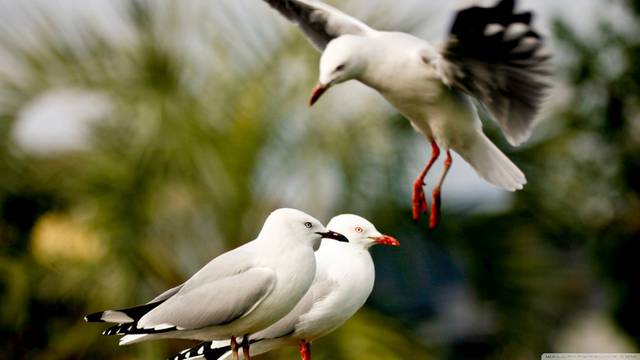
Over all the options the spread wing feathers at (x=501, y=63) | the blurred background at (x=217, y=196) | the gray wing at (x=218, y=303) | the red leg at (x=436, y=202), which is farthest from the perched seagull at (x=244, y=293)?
the blurred background at (x=217, y=196)

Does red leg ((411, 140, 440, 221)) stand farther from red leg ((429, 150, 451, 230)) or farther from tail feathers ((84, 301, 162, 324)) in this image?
tail feathers ((84, 301, 162, 324))

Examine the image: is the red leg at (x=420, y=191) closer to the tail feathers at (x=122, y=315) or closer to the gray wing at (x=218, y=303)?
the gray wing at (x=218, y=303)

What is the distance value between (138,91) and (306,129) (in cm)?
47

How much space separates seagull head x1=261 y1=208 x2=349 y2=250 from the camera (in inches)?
51.1

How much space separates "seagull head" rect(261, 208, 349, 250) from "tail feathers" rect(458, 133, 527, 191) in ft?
0.62

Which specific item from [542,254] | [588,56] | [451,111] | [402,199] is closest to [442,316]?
[542,254]

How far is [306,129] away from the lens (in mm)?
2980

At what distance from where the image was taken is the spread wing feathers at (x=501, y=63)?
3.79ft

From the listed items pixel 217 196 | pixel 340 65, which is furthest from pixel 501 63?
pixel 217 196

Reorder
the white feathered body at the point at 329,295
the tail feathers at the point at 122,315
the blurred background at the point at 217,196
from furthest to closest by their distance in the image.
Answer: the blurred background at the point at 217,196, the white feathered body at the point at 329,295, the tail feathers at the point at 122,315

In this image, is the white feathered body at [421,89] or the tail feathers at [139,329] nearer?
the white feathered body at [421,89]


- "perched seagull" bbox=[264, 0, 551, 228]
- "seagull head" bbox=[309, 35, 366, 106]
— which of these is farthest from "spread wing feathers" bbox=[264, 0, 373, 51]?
"seagull head" bbox=[309, 35, 366, 106]

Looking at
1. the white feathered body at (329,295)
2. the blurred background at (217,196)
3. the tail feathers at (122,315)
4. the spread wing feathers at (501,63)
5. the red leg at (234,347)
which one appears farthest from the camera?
the blurred background at (217,196)

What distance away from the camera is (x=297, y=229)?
4.26 feet
